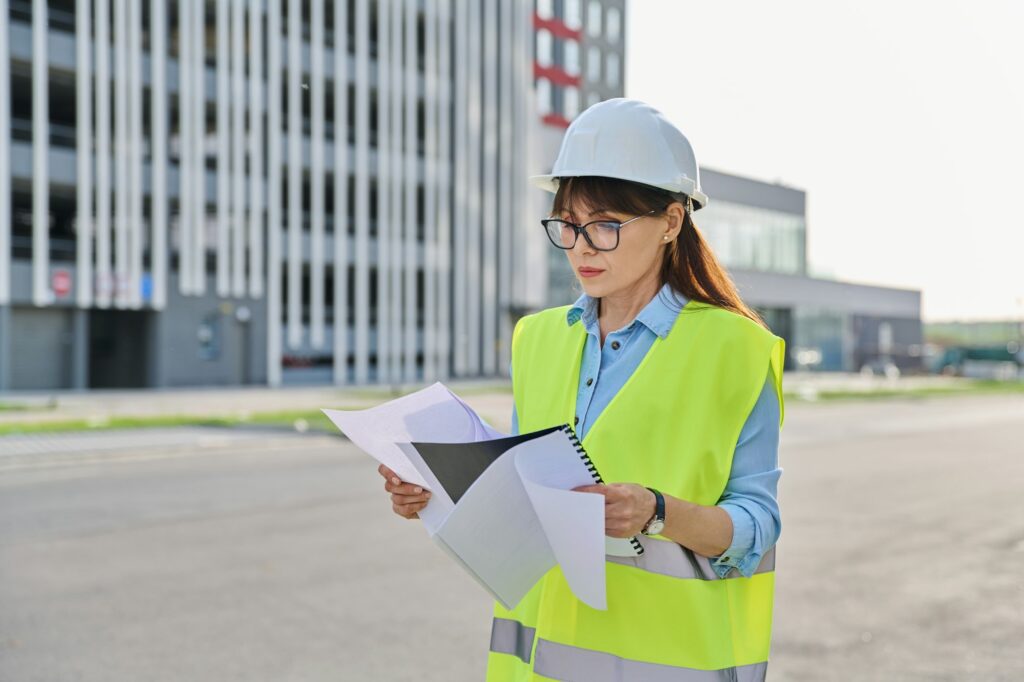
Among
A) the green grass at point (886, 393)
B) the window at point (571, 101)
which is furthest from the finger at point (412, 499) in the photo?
the window at point (571, 101)

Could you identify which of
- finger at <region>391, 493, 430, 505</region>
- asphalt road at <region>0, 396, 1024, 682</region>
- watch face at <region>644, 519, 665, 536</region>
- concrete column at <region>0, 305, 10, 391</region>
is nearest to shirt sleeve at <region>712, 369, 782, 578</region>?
watch face at <region>644, 519, 665, 536</region>

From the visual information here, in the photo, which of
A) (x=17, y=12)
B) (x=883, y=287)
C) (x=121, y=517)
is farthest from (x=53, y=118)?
(x=883, y=287)

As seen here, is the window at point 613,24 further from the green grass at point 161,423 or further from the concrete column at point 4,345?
the green grass at point 161,423

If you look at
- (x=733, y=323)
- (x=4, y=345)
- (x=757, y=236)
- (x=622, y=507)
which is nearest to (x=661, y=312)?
(x=733, y=323)

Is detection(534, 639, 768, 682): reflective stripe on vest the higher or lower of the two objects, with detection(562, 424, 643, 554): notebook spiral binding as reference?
lower

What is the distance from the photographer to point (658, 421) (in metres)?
1.87

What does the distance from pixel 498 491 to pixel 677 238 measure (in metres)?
0.75

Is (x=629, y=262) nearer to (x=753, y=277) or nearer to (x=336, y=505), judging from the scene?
(x=336, y=505)

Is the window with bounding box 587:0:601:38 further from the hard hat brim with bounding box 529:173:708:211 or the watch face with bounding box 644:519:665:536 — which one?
the watch face with bounding box 644:519:665:536

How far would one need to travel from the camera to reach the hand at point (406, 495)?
191 centimetres

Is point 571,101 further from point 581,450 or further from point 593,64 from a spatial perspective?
point 581,450

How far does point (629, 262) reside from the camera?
2.01m

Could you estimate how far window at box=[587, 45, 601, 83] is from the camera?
60.7m

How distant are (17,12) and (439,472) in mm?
35103
